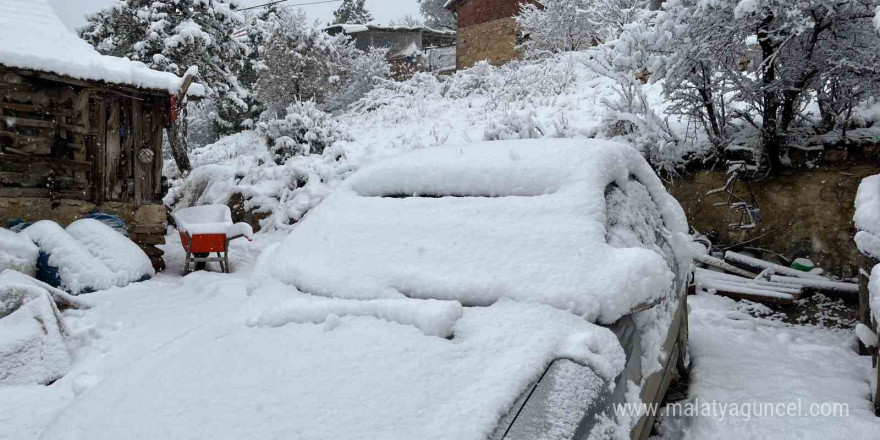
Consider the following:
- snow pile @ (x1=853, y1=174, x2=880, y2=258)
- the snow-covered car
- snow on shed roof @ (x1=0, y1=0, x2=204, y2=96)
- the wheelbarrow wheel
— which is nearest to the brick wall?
snow on shed roof @ (x1=0, y1=0, x2=204, y2=96)

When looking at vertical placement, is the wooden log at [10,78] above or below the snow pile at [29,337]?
above

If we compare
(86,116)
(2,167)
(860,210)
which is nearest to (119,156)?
(86,116)

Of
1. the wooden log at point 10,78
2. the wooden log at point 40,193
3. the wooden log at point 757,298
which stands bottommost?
the wooden log at point 757,298

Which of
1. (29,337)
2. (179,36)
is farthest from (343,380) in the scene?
(179,36)

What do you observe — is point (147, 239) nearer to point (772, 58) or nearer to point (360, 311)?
point (360, 311)

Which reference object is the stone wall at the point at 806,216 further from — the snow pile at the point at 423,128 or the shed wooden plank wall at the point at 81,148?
the shed wooden plank wall at the point at 81,148

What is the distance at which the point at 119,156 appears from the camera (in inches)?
316

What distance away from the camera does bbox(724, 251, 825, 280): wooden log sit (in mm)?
5355

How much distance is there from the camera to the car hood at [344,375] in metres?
1.37

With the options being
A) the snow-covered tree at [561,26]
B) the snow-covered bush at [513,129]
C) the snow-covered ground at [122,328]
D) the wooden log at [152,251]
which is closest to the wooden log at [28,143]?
the wooden log at [152,251]

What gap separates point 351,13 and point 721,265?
117ft

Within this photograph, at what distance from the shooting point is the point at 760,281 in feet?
17.2

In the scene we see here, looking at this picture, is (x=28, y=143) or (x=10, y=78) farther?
(x=28, y=143)

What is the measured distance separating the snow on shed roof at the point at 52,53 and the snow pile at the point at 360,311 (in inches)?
261
